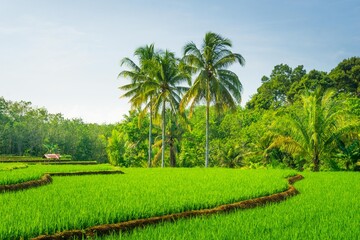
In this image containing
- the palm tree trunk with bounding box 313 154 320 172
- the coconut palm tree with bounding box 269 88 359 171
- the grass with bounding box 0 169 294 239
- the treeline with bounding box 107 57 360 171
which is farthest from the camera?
the palm tree trunk with bounding box 313 154 320 172

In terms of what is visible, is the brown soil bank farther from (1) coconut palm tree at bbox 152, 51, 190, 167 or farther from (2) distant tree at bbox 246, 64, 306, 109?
(2) distant tree at bbox 246, 64, 306, 109

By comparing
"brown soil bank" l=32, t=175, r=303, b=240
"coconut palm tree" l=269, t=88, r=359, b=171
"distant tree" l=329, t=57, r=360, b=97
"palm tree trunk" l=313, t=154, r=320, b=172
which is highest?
"distant tree" l=329, t=57, r=360, b=97

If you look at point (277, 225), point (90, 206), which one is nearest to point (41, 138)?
point (90, 206)

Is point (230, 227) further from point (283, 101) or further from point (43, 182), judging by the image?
point (283, 101)

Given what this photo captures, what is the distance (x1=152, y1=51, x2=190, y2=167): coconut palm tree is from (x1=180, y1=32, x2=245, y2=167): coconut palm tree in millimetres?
2178

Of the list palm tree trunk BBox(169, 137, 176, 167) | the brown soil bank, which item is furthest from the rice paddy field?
palm tree trunk BBox(169, 137, 176, 167)

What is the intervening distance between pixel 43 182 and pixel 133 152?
932 inches

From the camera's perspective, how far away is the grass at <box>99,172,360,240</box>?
509 centimetres

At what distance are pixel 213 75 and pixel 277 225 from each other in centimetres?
1745

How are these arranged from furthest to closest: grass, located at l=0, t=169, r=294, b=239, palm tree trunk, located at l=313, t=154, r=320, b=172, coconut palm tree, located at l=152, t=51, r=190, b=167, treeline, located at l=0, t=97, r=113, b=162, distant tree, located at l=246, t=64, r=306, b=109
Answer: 1. treeline, located at l=0, t=97, r=113, b=162
2. distant tree, located at l=246, t=64, r=306, b=109
3. coconut palm tree, located at l=152, t=51, r=190, b=167
4. palm tree trunk, located at l=313, t=154, r=320, b=172
5. grass, located at l=0, t=169, r=294, b=239

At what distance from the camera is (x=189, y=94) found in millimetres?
22609

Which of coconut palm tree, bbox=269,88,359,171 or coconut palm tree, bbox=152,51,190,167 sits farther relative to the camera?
coconut palm tree, bbox=152,51,190,167

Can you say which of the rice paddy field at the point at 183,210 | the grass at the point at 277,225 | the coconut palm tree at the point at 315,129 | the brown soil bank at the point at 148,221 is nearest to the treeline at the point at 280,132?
the coconut palm tree at the point at 315,129

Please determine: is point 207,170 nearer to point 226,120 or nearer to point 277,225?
point 277,225
